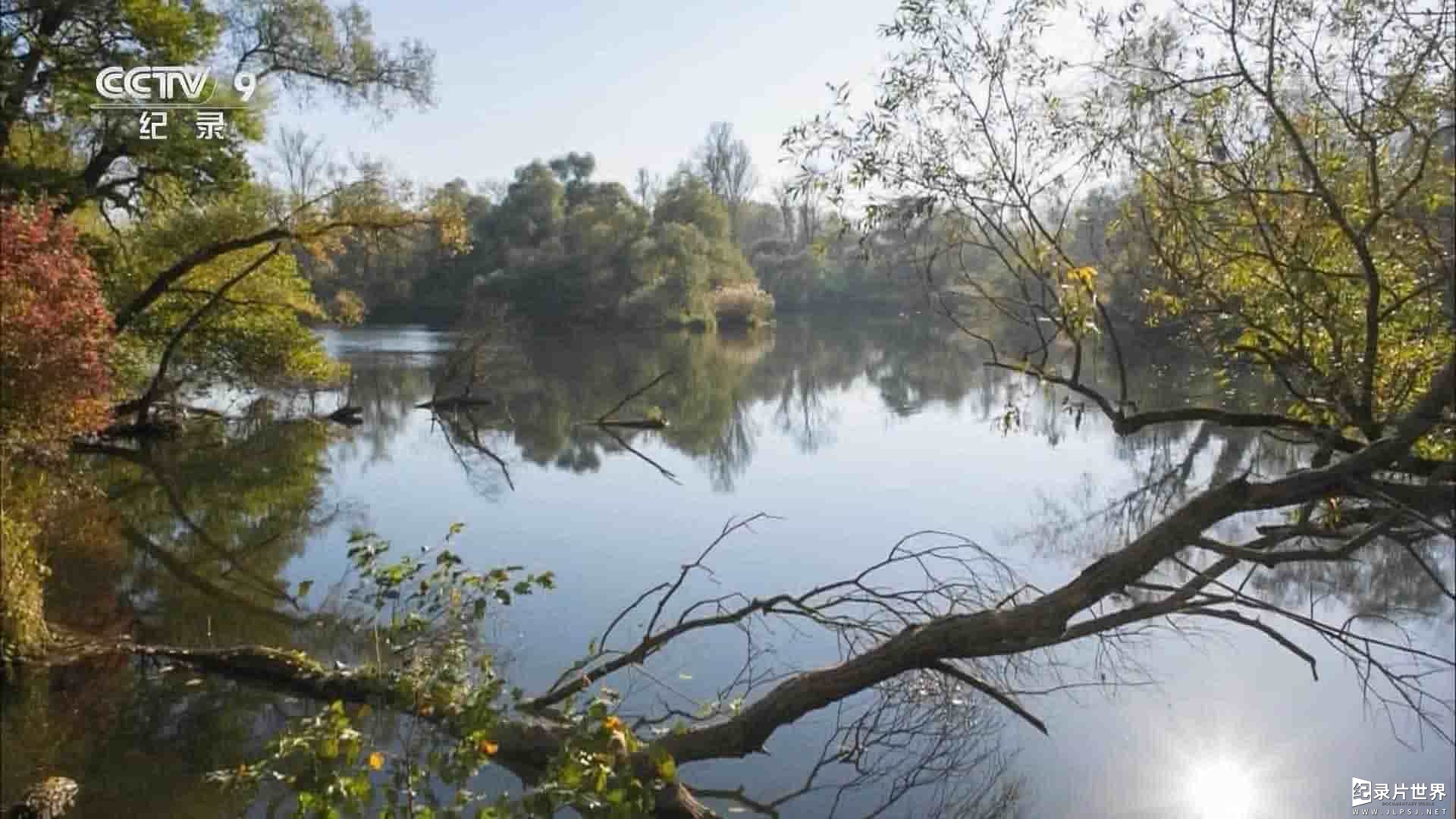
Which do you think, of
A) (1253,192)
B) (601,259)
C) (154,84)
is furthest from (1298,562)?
(601,259)

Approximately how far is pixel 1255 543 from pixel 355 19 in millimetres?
17517

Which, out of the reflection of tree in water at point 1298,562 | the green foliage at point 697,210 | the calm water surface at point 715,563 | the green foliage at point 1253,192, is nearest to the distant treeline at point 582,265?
the green foliage at point 697,210

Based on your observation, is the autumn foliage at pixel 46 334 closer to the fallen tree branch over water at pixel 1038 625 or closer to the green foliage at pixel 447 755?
the fallen tree branch over water at pixel 1038 625

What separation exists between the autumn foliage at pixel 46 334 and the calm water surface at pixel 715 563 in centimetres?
133

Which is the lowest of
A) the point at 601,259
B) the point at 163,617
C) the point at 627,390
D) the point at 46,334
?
the point at 163,617

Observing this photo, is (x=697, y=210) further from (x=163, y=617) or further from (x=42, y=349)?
(x=163, y=617)

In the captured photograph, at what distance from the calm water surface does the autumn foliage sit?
133 centimetres

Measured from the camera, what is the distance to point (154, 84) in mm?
14906

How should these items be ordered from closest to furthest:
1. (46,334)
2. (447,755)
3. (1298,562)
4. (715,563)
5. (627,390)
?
(447,755) → (1298,562) → (46,334) → (715,563) → (627,390)

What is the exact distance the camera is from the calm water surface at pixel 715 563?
17.5 ft

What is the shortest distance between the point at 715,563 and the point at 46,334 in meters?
6.09

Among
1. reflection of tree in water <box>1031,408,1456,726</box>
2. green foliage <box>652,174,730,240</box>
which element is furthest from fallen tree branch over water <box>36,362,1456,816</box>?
green foliage <box>652,174,730,240</box>

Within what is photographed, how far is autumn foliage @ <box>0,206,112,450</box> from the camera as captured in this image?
8.17 m

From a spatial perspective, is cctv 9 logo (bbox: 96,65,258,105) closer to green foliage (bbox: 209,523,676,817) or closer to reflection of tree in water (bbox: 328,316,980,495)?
reflection of tree in water (bbox: 328,316,980,495)
